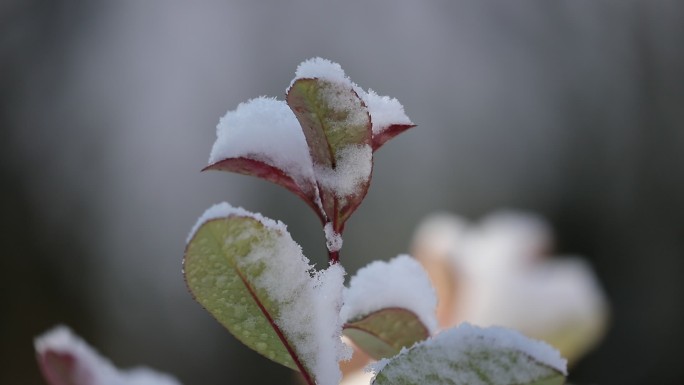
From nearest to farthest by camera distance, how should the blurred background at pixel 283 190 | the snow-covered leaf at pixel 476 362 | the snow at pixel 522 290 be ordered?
the snow-covered leaf at pixel 476 362, the snow at pixel 522 290, the blurred background at pixel 283 190

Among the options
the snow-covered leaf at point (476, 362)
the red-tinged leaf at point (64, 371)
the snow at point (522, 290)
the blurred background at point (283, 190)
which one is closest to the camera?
the snow-covered leaf at point (476, 362)

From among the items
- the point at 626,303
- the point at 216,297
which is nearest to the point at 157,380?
the point at 216,297

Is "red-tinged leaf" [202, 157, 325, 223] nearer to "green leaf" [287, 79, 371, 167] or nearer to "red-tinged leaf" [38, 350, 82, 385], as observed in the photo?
"green leaf" [287, 79, 371, 167]

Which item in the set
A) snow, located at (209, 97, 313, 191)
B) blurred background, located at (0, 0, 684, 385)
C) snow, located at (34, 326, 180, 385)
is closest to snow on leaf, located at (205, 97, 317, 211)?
snow, located at (209, 97, 313, 191)

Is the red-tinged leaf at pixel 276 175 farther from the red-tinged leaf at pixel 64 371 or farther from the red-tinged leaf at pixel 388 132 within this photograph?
the red-tinged leaf at pixel 64 371

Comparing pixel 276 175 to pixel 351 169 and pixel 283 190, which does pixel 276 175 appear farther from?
pixel 283 190

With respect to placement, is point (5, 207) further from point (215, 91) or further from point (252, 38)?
point (252, 38)

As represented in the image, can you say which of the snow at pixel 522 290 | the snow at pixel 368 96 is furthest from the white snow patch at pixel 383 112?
the snow at pixel 522 290

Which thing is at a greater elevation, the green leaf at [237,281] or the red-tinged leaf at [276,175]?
the red-tinged leaf at [276,175]
